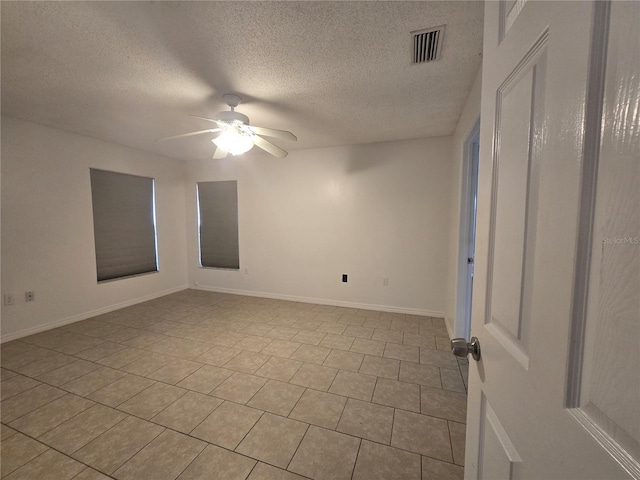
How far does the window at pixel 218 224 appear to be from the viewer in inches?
179

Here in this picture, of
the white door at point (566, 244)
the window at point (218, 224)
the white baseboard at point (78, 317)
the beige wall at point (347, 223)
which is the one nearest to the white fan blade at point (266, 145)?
the beige wall at point (347, 223)

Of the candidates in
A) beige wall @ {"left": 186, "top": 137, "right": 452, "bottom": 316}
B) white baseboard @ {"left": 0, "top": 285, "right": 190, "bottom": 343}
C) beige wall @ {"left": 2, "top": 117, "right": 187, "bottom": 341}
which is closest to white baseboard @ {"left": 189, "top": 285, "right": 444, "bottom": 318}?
beige wall @ {"left": 186, "top": 137, "right": 452, "bottom": 316}

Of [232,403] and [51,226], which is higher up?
[51,226]

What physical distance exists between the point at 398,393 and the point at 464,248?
162 centimetres

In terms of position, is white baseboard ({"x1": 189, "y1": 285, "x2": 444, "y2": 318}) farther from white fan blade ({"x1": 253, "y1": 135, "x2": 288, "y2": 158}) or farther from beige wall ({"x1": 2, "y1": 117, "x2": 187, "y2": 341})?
white fan blade ({"x1": 253, "y1": 135, "x2": 288, "y2": 158})

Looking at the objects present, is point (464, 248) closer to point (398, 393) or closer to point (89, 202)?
Answer: point (398, 393)

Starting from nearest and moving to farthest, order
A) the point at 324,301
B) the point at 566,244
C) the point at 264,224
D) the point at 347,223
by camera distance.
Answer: the point at 566,244
the point at 347,223
the point at 324,301
the point at 264,224

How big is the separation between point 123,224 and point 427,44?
176 inches

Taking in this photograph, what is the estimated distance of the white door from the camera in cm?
29

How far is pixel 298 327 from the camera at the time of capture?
316 cm

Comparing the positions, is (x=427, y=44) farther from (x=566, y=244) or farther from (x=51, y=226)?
(x=51, y=226)

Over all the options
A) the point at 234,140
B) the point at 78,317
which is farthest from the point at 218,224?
the point at 234,140

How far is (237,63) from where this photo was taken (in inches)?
70.7

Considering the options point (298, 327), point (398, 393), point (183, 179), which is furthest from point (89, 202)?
point (398, 393)
